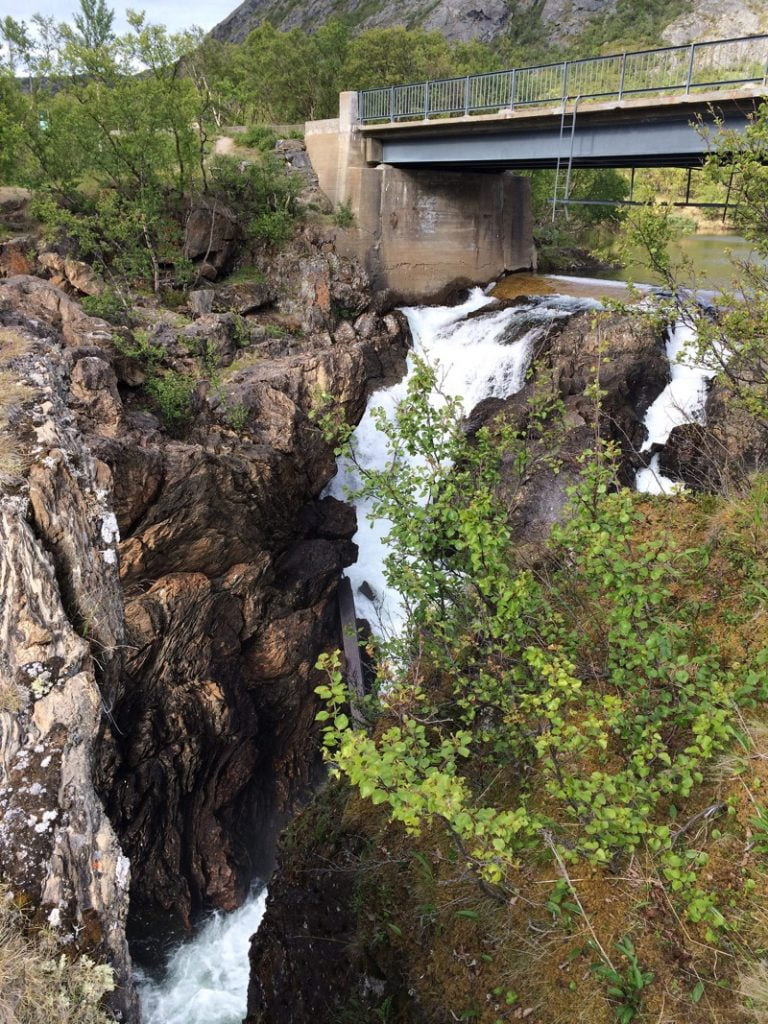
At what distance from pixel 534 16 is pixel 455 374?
10415 cm

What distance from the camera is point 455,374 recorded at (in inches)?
813

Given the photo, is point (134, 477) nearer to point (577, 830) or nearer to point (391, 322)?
point (577, 830)

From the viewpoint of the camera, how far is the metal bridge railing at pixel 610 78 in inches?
534

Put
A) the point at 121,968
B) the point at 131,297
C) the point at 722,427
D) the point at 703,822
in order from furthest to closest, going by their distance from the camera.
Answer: the point at 131,297 → the point at 722,427 → the point at 703,822 → the point at 121,968

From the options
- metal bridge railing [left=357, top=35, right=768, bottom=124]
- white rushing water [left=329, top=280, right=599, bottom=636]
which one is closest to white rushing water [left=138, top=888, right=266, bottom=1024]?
white rushing water [left=329, top=280, right=599, bottom=636]

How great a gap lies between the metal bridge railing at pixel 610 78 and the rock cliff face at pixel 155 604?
27.3 feet

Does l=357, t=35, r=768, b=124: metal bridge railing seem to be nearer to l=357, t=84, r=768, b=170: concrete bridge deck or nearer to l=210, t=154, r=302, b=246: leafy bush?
A: l=357, t=84, r=768, b=170: concrete bridge deck

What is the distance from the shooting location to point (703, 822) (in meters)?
4.49

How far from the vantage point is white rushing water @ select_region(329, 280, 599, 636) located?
17531 millimetres

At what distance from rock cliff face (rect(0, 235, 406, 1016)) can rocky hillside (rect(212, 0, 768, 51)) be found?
9591 cm

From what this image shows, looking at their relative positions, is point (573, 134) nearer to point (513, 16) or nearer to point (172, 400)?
point (172, 400)

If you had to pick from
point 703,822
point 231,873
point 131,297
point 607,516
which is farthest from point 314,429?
point 703,822

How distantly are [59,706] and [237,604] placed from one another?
380 inches

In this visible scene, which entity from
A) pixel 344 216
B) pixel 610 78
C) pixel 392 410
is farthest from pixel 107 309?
pixel 610 78
